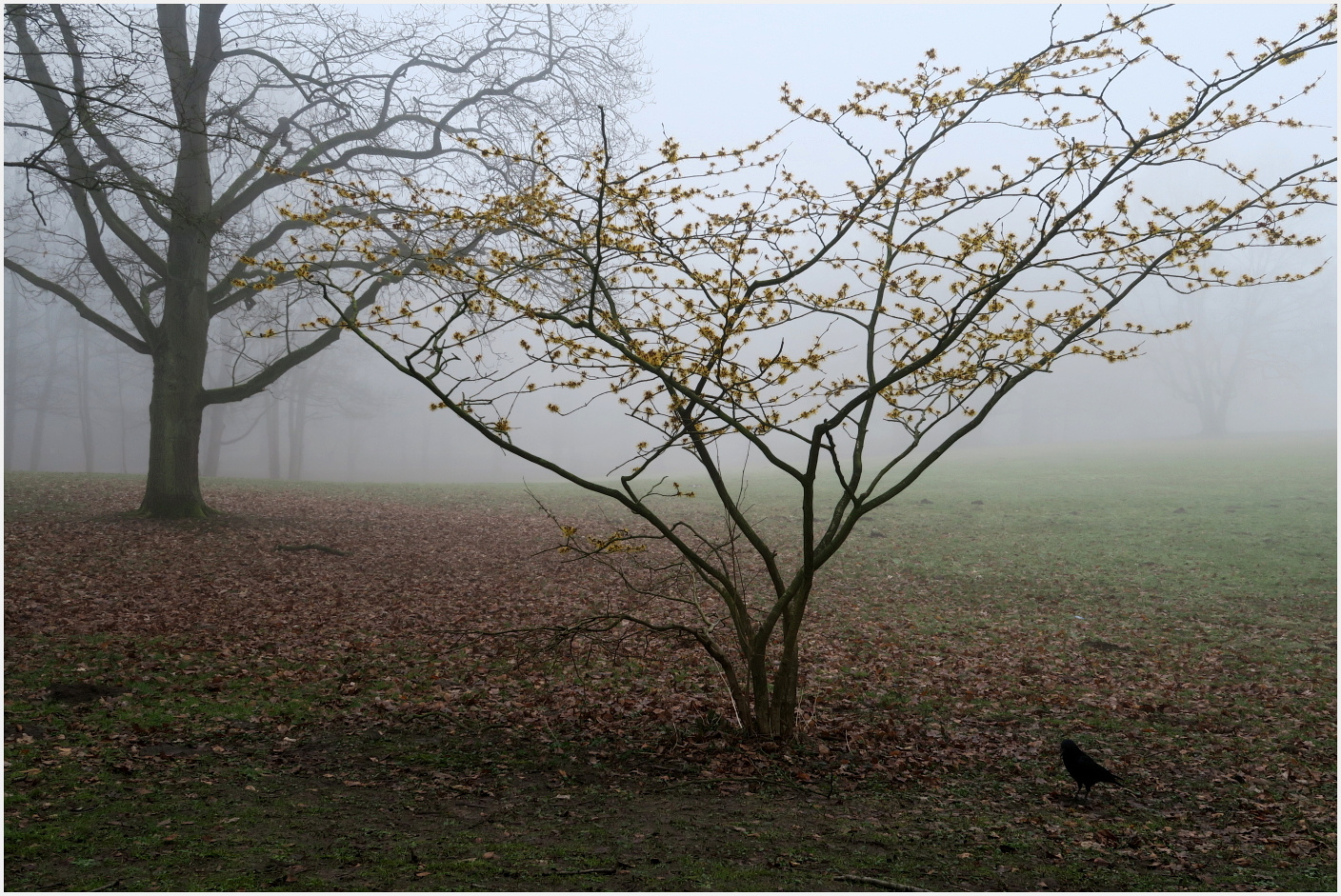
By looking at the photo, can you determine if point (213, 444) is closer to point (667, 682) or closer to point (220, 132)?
point (220, 132)

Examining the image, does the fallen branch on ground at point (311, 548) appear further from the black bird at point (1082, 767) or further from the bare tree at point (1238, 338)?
the bare tree at point (1238, 338)

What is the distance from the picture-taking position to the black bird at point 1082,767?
5672 mm

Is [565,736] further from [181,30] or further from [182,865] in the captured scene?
[181,30]

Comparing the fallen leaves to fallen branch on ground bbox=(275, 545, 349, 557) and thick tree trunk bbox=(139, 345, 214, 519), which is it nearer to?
fallen branch on ground bbox=(275, 545, 349, 557)

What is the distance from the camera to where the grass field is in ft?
15.4

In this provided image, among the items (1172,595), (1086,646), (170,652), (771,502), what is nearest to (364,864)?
(170,652)

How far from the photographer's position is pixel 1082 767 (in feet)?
18.8

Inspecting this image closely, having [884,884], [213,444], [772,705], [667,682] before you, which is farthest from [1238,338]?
[884,884]

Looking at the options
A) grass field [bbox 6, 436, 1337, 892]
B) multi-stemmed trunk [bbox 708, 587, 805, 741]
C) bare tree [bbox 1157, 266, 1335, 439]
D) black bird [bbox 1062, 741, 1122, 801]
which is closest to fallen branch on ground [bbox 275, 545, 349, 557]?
grass field [bbox 6, 436, 1337, 892]

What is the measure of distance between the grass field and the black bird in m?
0.22

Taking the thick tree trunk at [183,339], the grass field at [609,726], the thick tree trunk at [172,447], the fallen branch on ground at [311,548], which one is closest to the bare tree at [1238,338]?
the grass field at [609,726]

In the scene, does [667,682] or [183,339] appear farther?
[183,339]

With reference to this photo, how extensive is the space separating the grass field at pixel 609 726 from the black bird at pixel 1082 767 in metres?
0.22

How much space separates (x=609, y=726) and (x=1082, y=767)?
→ 3671 mm
